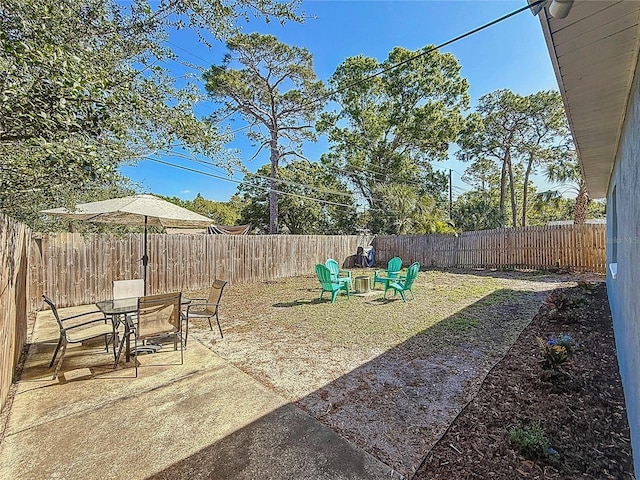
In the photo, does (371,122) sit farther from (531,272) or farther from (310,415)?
(310,415)

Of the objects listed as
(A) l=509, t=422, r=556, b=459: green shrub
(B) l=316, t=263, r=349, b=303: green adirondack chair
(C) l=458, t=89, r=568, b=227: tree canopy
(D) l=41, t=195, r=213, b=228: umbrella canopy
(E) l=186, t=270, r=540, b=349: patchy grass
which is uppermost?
(C) l=458, t=89, r=568, b=227: tree canopy

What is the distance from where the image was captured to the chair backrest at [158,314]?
3.43 metres

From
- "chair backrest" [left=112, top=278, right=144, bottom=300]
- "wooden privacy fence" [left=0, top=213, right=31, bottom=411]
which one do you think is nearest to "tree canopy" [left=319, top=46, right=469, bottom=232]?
"chair backrest" [left=112, top=278, right=144, bottom=300]

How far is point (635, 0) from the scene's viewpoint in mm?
1424

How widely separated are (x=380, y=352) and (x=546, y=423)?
1.92m

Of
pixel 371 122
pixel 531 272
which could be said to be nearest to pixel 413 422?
pixel 531 272

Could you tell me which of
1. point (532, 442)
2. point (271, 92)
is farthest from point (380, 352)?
point (271, 92)

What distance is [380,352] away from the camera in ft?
13.2

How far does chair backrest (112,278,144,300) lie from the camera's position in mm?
4676

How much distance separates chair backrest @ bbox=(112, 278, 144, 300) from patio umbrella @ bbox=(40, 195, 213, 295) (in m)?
0.98

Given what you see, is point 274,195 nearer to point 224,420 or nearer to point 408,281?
point 408,281

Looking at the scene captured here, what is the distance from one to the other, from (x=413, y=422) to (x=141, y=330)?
9.72ft

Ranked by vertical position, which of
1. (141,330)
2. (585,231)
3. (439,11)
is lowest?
(141,330)

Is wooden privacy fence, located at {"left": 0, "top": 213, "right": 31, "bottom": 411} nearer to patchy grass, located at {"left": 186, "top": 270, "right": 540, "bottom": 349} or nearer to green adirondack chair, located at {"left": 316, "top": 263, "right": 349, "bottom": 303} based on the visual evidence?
patchy grass, located at {"left": 186, "top": 270, "right": 540, "bottom": 349}
